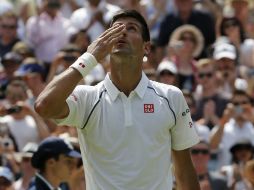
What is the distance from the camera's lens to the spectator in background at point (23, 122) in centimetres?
1123

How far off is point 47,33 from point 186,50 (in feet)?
7.55

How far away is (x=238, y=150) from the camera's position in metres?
11.0

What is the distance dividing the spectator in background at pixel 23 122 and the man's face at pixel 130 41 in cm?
524

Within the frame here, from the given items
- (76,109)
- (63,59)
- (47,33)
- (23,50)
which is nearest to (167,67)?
(63,59)

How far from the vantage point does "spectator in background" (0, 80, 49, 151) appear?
36.9 ft

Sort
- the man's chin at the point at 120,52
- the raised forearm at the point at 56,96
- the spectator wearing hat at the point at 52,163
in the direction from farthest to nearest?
the spectator wearing hat at the point at 52,163
the man's chin at the point at 120,52
the raised forearm at the point at 56,96

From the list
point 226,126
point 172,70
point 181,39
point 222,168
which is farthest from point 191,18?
point 222,168

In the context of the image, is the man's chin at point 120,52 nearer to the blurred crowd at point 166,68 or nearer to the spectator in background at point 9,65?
the blurred crowd at point 166,68

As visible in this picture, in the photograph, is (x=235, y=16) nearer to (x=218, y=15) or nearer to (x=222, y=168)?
(x=218, y=15)

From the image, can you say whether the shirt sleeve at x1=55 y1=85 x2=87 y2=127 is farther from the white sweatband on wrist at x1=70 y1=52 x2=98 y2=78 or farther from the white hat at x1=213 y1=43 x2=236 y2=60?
the white hat at x1=213 y1=43 x2=236 y2=60

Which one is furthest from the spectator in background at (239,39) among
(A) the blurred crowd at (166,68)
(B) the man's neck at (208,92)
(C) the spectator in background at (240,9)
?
(B) the man's neck at (208,92)

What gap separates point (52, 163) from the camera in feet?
26.8

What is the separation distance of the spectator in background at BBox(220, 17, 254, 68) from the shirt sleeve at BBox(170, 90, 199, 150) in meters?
7.72

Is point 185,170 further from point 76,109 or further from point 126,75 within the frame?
point 76,109
